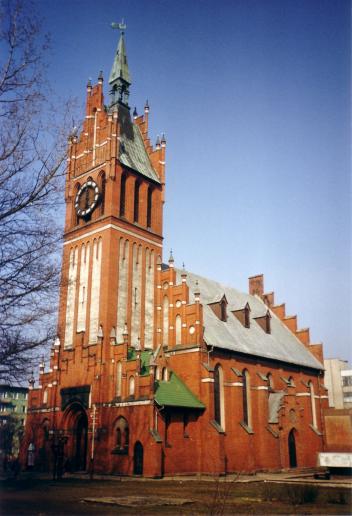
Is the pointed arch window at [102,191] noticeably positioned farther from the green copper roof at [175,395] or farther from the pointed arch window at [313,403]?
the pointed arch window at [313,403]

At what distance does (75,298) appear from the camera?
42.5 metres

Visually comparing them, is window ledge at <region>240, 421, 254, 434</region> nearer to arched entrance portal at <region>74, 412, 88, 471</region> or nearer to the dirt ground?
the dirt ground

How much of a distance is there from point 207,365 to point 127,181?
17656 mm

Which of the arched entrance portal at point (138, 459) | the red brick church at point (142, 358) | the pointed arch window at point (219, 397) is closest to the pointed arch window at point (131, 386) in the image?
the red brick church at point (142, 358)

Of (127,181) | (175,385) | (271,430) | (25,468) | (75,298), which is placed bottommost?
(25,468)

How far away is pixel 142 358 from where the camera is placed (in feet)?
Result: 129

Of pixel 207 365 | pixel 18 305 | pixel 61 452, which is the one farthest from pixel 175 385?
pixel 18 305

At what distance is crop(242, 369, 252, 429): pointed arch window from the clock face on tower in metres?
19.6

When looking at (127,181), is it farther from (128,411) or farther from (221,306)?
(128,411)

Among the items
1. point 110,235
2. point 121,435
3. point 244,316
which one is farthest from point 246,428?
point 110,235

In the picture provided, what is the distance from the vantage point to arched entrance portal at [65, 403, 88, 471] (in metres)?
37.9

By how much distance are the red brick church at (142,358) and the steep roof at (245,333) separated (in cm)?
22

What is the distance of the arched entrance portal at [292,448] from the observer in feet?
143

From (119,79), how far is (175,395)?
3229cm
